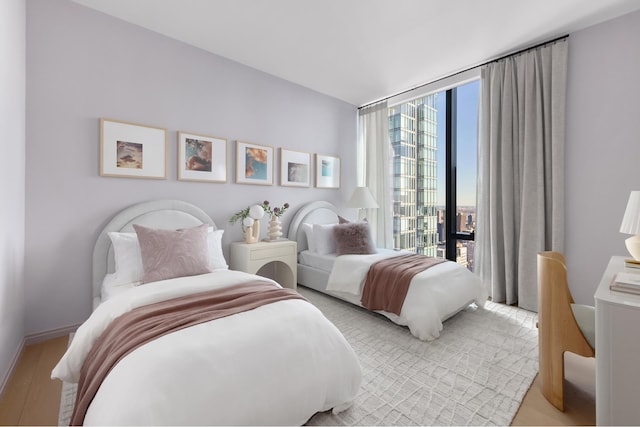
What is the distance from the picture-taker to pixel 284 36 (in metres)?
2.72

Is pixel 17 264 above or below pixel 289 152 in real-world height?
below

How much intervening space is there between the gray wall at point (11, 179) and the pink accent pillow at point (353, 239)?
2.67 meters

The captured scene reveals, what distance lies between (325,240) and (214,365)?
242 centimetres

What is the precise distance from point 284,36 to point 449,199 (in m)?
2.87

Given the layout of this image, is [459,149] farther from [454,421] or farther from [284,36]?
[454,421]

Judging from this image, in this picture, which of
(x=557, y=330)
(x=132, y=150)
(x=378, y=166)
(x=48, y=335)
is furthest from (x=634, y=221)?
(x=48, y=335)

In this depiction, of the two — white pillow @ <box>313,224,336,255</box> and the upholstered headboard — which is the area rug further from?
the upholstered headboard

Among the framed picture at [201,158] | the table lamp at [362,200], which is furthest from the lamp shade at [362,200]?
the framed picture at [201,158]

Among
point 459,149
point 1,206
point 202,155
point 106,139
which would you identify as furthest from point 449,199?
point 1,206

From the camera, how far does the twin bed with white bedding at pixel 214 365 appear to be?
3.22 ft

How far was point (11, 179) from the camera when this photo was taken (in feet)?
5.75

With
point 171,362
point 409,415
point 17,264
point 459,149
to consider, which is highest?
point 459,149

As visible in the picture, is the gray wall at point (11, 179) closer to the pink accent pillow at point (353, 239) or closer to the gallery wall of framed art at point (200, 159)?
the gallery wall of framed art at point (200, 159)

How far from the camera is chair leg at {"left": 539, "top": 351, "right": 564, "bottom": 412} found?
1.48 meters
